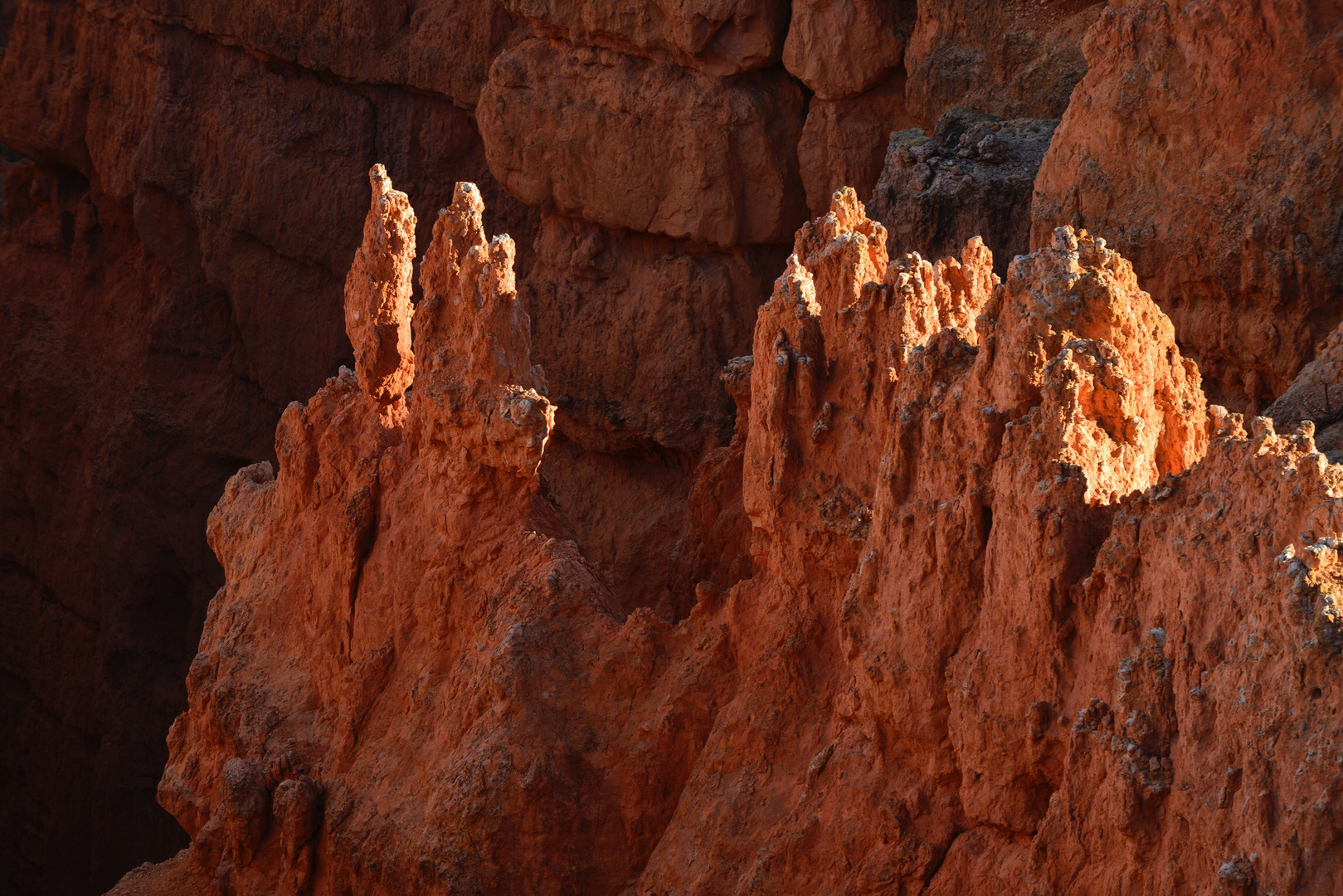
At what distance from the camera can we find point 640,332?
54.5ft

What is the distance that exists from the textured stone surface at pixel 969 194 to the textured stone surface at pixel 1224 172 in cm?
139

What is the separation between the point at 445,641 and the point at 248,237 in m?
11.7

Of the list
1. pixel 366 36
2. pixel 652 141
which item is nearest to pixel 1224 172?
pixel 652 141

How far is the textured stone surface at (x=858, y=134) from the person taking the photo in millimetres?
15523

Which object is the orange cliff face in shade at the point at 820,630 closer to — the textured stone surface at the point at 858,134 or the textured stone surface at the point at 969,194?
the textured stone surface at the point at 969,194

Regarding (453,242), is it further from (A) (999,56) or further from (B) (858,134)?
(B) (858,134)

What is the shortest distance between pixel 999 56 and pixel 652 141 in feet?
11.5

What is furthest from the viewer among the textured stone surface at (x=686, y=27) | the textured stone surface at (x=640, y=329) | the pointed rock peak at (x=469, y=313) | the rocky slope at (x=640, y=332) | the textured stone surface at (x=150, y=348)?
the textured stone surface at (x=150, y=348)

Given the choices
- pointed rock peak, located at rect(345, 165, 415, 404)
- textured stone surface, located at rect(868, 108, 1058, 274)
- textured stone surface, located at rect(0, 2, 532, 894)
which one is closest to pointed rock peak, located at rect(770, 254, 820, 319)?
pointed rock peak, located at rect(345, 165, 415, 404)

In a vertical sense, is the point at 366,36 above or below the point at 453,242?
above

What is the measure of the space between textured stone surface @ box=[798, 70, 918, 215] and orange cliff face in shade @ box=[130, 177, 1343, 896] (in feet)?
20.8

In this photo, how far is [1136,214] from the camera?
35.0 ft

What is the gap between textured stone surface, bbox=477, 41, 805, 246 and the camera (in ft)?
52.2

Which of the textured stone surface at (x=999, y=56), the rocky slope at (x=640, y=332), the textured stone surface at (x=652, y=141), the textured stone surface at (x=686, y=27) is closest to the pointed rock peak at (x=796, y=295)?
the rocky slope at (x=640, y=332)
